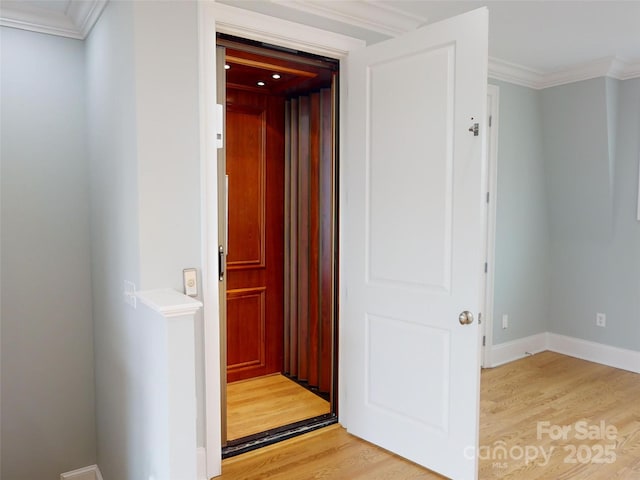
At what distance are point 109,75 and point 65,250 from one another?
1067 millimetres

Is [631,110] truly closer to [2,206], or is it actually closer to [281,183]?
[281,183]

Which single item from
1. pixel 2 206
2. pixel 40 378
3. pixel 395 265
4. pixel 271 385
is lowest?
pixel 271 385

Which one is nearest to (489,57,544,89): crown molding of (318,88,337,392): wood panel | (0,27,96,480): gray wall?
(318,88,337,392): wood panel

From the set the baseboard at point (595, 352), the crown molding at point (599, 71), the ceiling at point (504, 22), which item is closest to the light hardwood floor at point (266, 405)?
the ceiling at point (504, 22)

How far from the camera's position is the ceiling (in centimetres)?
241

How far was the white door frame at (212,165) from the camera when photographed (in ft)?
7.18

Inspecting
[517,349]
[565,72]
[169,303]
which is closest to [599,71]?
[565,72]

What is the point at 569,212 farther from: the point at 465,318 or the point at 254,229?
the point at 254,229

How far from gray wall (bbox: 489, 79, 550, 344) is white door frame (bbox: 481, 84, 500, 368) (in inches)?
2.4

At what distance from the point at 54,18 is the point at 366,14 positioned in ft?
5.67

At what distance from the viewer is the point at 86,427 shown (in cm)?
273

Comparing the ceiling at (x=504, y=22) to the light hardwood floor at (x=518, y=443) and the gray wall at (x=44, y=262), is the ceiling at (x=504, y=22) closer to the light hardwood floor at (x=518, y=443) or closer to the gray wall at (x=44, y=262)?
the gray wall at (x=44, y=262)

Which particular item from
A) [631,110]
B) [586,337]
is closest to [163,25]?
[631,110]

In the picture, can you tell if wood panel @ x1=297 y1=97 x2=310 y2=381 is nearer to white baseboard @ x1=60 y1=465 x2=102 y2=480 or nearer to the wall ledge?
white baseboard @ x1=60 y1=465 x2=102 y2=480
